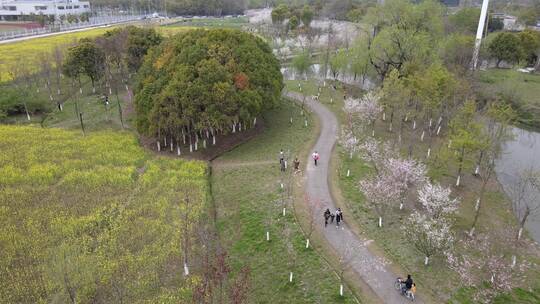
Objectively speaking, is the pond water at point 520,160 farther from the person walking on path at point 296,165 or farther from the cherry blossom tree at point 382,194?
the person walking on path at point 296,165

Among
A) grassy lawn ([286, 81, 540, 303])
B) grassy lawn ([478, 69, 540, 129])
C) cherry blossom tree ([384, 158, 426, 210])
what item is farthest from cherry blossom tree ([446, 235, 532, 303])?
grassy lawn ([478, 69, 540, 129])

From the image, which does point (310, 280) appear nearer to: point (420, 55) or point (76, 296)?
point (76, 296)

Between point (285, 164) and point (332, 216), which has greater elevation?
point (285, 164)

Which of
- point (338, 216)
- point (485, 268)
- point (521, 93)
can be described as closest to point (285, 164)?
point (338, 216)

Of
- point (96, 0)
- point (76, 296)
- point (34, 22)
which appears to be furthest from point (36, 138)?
point (96, 0)

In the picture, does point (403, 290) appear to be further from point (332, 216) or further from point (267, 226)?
point (267, 226)

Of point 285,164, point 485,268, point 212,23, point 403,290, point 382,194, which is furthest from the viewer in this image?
point 212,23

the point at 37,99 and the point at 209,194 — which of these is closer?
the point at 209,194
